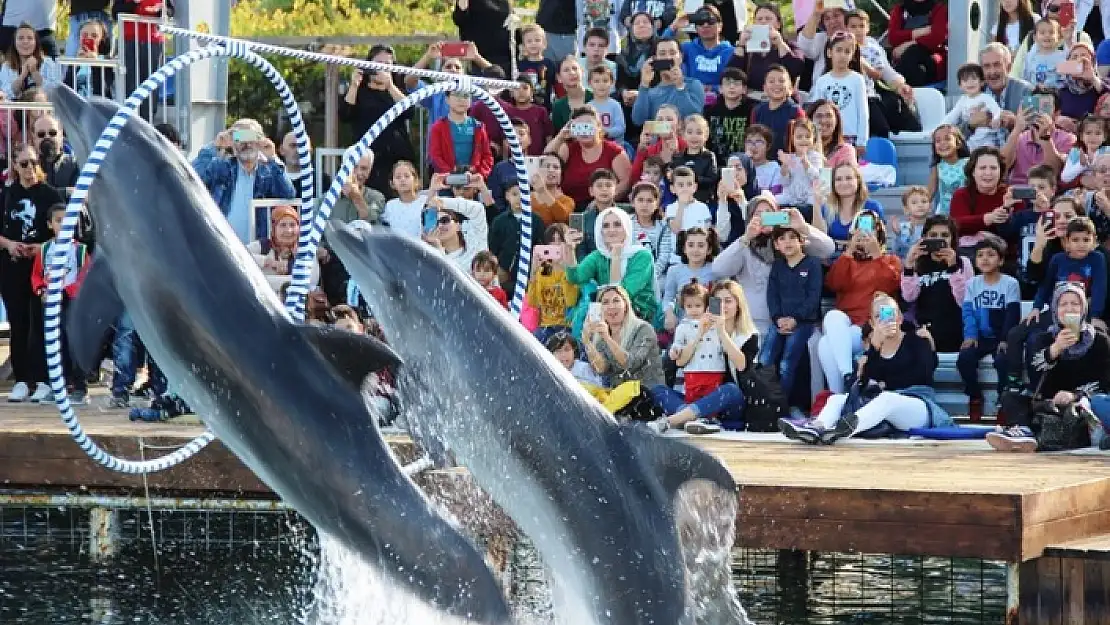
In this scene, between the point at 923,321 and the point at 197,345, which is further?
the point at 923,321

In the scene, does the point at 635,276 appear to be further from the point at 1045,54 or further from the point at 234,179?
the point at 1045,54

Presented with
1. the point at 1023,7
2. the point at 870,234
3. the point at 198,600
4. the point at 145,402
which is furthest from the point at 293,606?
the point at 1023,7

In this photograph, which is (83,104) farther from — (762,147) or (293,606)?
(762,147)

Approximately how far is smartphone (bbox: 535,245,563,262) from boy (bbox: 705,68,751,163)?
2100 mm

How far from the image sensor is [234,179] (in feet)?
52.0

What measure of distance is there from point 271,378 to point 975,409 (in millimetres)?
6610

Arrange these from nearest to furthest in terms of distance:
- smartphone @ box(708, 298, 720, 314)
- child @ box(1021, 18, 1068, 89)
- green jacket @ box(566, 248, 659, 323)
A: smartphone @ box(708, 298, 720, 314), green jacket @ box(566, 248, 659, 323), child @ box(1021, 18, 1068, 89)

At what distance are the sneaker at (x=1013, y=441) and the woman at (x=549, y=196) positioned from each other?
4.45 meters

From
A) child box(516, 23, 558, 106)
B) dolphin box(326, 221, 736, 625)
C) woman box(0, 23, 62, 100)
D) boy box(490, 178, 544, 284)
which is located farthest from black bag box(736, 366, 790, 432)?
woman box(0, 23, 62, 100)

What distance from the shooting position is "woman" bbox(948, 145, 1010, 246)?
14.6 m

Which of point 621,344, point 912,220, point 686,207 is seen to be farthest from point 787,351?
point 686,207

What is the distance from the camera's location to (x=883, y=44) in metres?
19.1

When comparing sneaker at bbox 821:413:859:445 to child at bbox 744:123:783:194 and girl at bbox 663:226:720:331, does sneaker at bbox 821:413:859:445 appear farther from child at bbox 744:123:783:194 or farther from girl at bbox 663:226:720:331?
child at bbox 744:123:783:194

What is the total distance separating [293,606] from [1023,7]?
28.5 feet
